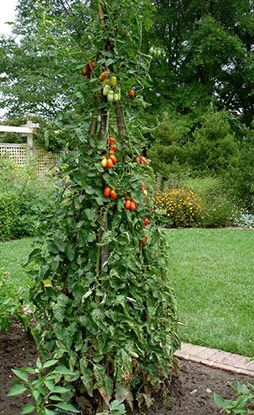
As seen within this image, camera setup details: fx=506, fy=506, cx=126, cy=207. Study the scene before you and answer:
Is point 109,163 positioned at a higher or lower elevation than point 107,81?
lower

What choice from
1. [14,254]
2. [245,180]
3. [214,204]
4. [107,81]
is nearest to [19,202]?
[14,254]

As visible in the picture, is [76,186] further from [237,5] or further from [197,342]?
[237,5]

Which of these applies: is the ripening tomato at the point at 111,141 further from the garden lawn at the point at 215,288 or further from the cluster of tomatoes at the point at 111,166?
the garden lawn at the point at 215,288

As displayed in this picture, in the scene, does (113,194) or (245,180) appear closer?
(113,194)

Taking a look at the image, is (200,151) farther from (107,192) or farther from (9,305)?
(107,192)

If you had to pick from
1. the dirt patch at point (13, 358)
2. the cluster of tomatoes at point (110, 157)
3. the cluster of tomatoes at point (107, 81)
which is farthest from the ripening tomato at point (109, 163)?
the dirt patch at point (13, 358)

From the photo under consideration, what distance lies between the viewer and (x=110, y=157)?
2.12 meters

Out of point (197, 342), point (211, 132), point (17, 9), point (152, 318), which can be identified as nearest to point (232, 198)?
point (211, 132)

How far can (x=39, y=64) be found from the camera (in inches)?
689

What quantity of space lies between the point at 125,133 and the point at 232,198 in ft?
27.1

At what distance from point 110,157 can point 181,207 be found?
24.0 ft

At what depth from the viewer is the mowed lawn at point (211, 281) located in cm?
352

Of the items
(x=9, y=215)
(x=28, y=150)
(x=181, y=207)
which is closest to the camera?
(x=9, y=215)

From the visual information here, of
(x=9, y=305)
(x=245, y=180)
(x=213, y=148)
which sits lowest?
(x=9, y=305)
